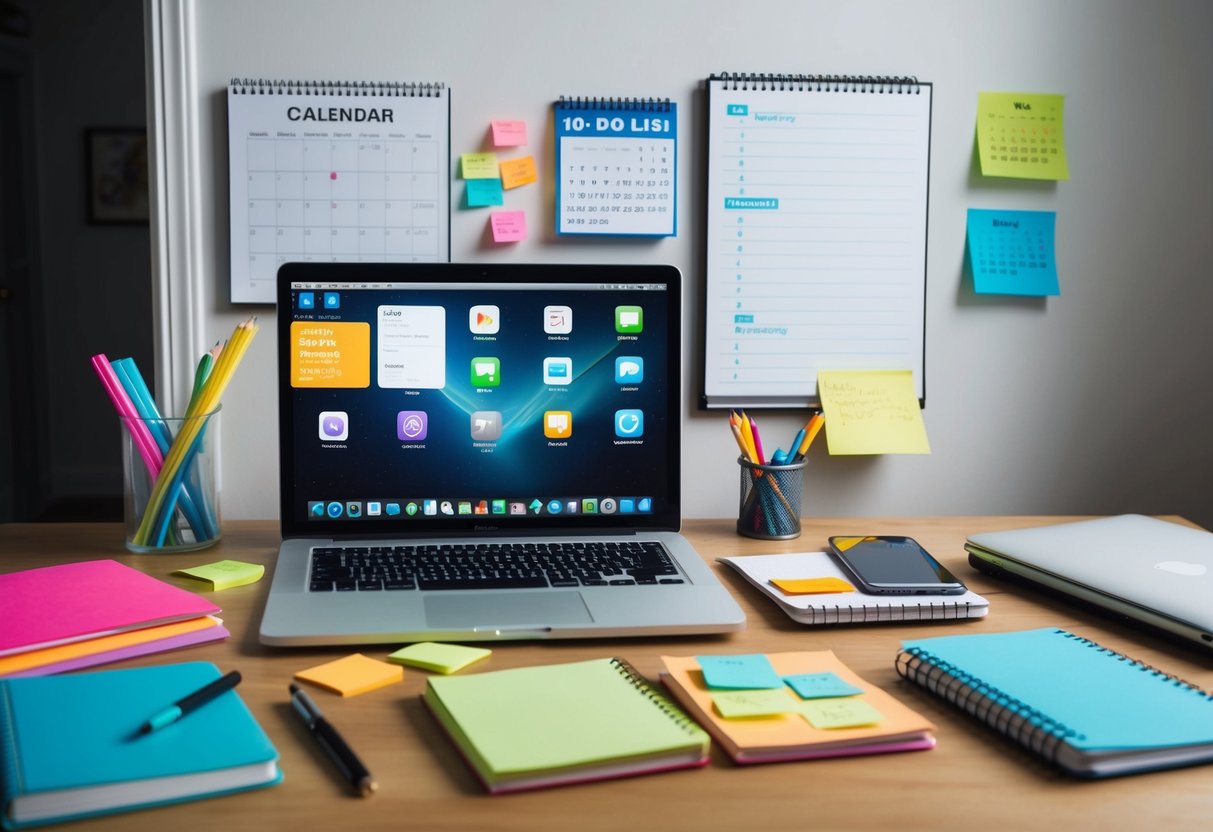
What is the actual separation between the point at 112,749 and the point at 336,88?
3.48ft

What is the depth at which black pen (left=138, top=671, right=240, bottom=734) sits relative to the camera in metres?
0.71

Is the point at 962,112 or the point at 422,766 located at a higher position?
the point at 962,112

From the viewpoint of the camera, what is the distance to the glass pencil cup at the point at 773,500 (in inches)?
53.2

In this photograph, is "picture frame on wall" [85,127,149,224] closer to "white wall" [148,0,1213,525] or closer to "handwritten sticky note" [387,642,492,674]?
"white wall" [148,0,1213,525]

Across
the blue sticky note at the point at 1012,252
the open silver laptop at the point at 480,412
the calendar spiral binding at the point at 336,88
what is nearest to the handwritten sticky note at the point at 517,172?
the calendar spiral binding at the point at 336,88

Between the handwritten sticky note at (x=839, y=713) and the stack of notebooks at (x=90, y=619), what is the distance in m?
0.50

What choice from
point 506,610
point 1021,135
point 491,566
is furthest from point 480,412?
point 1021,135

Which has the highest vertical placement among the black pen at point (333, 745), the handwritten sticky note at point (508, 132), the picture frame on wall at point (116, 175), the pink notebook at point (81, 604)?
the picture frame on wall at point (116, 175)

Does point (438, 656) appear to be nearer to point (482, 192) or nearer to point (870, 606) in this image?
point (870, 606)

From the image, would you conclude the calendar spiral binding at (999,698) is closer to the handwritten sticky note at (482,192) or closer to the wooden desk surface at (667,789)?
the wooden desk surface at (667,789)

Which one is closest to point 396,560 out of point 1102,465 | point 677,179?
point 677,179

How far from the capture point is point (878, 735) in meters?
0.75

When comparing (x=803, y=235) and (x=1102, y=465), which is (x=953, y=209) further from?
(x=1102, y=465)

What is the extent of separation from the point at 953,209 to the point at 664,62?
1.57 feet
